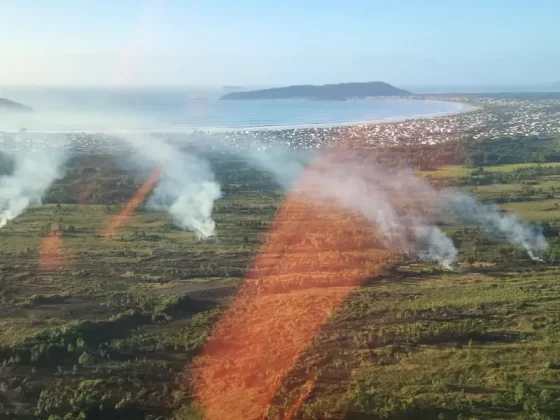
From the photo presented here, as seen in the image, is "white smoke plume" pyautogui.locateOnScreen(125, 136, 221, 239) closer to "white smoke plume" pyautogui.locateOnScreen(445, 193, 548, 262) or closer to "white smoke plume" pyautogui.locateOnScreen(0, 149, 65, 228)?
"white smoke plume" pyautogui.locateOnScreen(0, 149, 65, 228)

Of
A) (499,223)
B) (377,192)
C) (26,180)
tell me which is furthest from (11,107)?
(499,223)

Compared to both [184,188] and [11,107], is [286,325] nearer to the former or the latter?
[184,188]

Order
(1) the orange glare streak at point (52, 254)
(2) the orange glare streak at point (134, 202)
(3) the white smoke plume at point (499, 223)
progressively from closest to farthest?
1. (1) the orange glare streak at point (52, 254)
2. (3) the white smoke plume at point (499, 223)
3. (2) the orange glare streak at point (134, 202)

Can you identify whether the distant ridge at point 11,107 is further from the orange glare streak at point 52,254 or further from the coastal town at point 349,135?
the orange glare streak at point 52,254

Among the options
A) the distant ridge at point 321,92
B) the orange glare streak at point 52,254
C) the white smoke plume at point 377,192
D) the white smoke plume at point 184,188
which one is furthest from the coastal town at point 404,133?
the distant ridge at point 321,92

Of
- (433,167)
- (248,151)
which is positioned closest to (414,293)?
(433,167)
